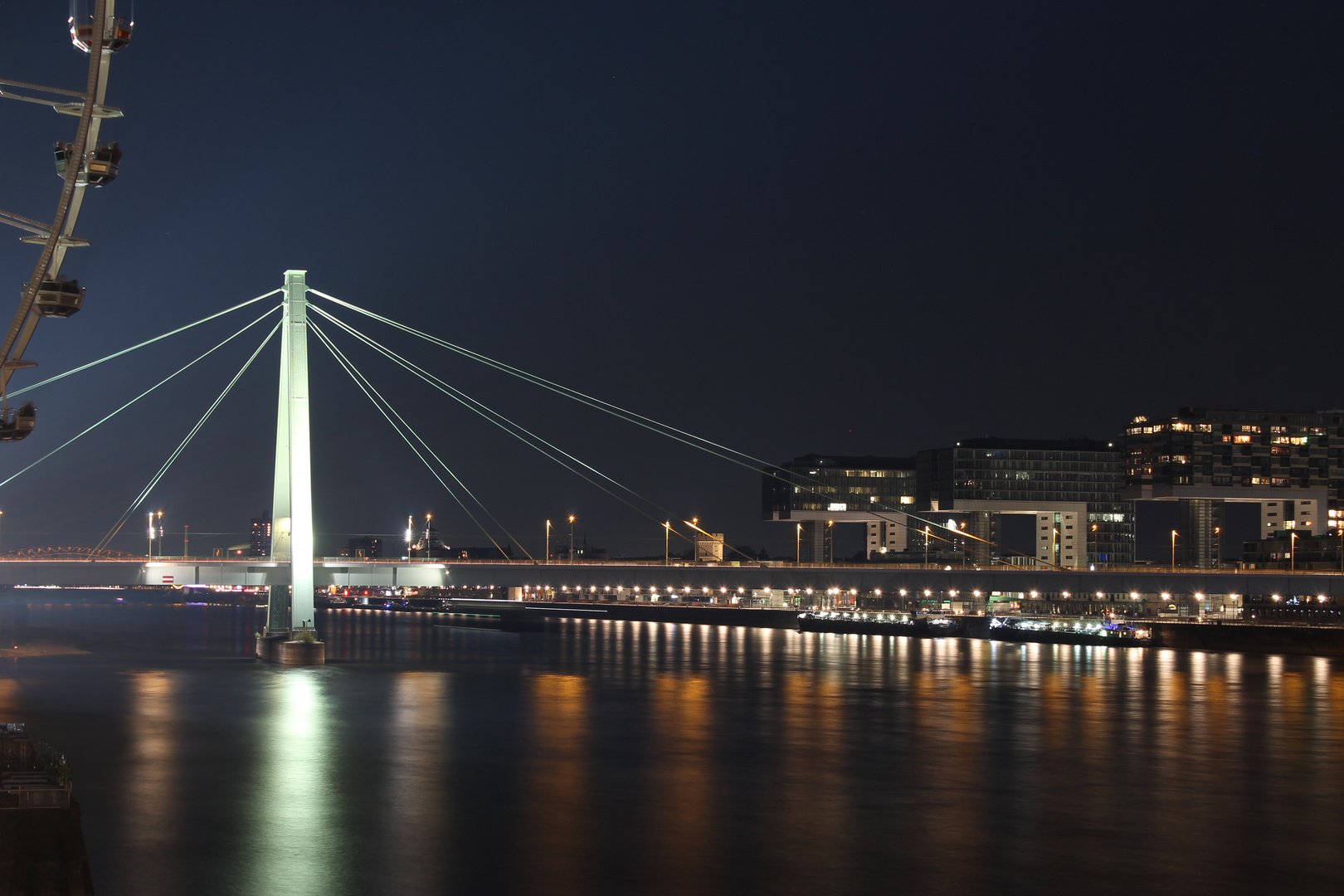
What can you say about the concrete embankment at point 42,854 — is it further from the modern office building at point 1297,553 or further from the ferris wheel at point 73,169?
the modern office building at point 1297,553

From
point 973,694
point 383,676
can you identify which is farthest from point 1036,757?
point 383,676

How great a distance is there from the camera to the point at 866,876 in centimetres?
2369

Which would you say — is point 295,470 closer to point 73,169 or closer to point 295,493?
point 295,493

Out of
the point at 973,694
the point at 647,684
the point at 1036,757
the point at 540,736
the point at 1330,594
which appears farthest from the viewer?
the point at 1330,594

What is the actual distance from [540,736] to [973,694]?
2242cm

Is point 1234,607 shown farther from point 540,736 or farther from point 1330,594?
point 540,736

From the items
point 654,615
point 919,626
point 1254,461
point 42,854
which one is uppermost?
point 1254,461

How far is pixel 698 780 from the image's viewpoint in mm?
33656

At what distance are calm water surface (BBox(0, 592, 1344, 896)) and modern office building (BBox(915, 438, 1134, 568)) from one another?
339 ft

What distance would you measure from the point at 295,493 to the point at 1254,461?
128795mm

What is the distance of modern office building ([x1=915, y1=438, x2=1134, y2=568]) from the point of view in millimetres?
172125

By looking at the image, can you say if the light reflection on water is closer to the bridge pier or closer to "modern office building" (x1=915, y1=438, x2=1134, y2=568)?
the bridge pier

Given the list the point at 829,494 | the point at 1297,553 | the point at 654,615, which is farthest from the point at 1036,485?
the point at 654,615

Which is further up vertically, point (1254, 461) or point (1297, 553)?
point (1254, 461)
